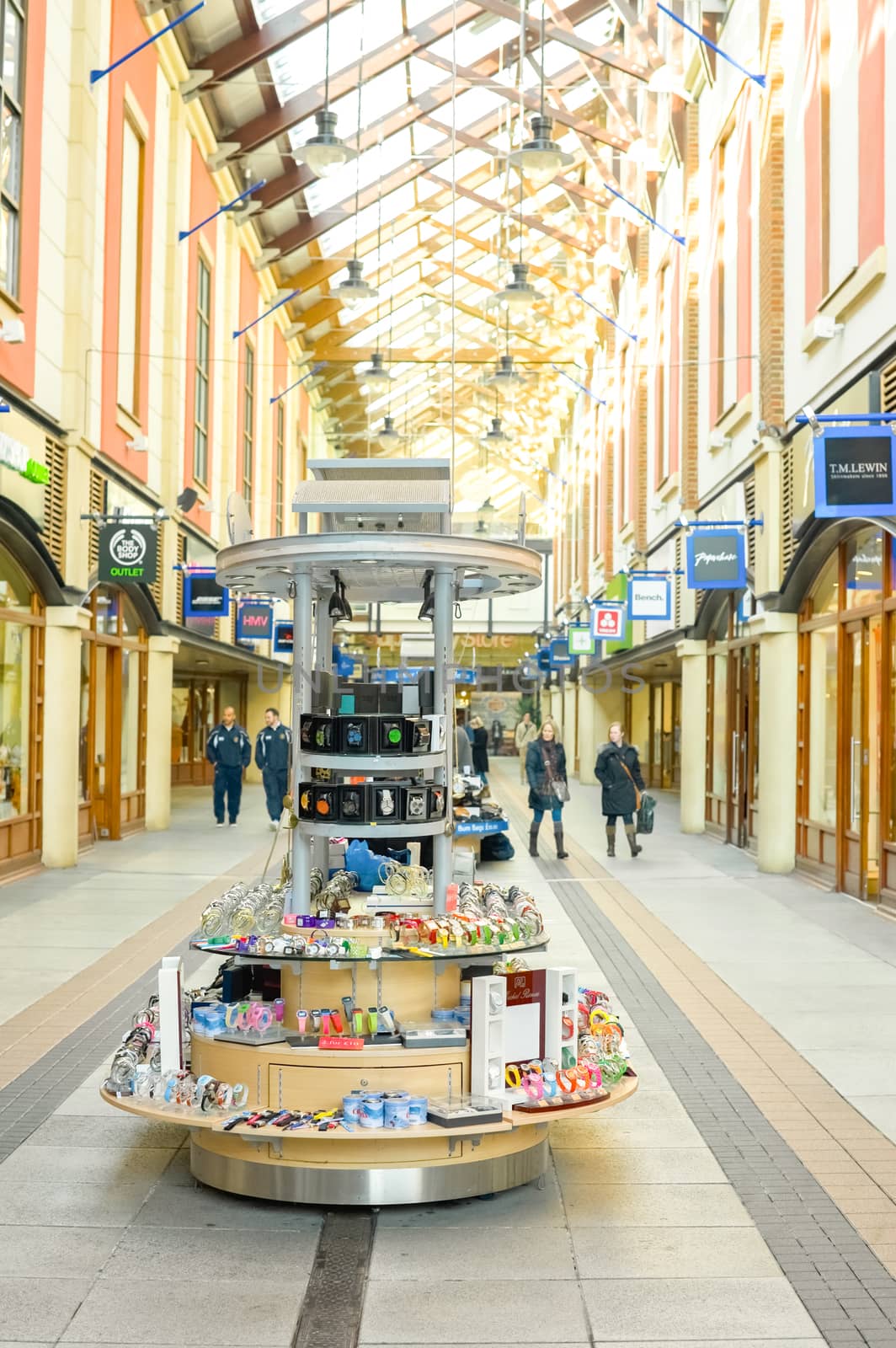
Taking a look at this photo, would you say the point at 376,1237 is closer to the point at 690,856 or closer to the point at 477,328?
the point at 690,856

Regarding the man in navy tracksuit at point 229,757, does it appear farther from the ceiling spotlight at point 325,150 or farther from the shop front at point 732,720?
the ceiling spotlight at point 325,150

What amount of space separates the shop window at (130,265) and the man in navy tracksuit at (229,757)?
4.46m

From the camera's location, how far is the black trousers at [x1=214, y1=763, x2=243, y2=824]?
789 inches

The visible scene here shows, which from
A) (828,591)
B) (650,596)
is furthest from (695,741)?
(828,591)

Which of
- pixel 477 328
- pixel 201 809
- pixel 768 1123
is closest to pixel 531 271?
pixel 477 328

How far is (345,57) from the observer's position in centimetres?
2191

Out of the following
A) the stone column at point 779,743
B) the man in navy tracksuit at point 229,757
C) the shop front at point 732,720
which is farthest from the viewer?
the man in navy tracksuit at point 229,757

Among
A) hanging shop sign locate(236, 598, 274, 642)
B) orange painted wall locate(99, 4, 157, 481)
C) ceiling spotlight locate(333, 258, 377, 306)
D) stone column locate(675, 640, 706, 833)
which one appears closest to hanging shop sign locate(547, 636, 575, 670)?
hanging shop sign locate(236, 598, 274, 642)

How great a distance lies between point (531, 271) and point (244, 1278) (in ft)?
96.3

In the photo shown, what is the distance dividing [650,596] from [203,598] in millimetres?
6256

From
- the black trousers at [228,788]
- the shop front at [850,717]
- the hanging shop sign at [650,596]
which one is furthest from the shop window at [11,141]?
the hanging shop sign at [650,596]

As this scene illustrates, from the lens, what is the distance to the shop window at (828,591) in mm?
13461

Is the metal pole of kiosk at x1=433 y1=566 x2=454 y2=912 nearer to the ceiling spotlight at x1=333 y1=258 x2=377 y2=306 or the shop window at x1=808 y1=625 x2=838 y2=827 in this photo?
the shop window at x1=808 y1=625 x2=838 y2=827

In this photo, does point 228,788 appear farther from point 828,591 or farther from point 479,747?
point 828,591
